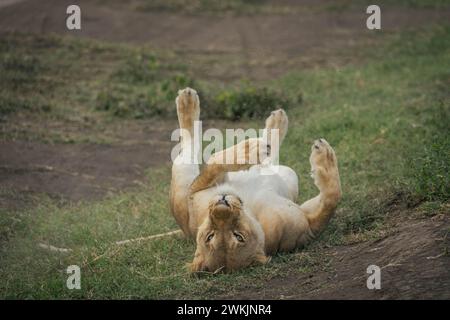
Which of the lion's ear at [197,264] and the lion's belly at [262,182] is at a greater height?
the lion's belly at [262,182]

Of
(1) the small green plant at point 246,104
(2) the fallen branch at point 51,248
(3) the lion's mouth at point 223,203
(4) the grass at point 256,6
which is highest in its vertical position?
(4) the grass at point 256,6

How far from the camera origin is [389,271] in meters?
4.16

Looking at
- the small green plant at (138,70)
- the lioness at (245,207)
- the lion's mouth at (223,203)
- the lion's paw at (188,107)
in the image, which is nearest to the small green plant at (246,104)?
the small green plant at (138,70)

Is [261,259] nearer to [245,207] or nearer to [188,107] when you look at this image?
[245,207]

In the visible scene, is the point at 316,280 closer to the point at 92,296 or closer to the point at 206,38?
the point at 92,296

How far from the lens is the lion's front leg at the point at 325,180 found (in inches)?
195

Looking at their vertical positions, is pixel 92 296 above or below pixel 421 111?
below

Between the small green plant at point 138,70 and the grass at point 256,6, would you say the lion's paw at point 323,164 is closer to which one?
the small green plant at point 138,70

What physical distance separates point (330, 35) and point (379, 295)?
28.1 feet

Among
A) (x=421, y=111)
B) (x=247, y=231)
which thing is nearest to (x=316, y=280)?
(x=247, y=231)

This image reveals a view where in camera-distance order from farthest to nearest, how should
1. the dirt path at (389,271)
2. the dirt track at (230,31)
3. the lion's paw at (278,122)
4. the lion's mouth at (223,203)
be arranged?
the dirt track at (230,31), the lion's paw at (278,122), the lion's mouth at (223,203), the dirt path at (389,271)

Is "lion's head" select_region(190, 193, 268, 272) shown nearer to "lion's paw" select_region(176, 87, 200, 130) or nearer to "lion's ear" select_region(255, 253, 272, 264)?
"lion's ear" select_region(255, 253, 272, 264)

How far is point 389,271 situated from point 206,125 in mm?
4712

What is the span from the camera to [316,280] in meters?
4.36
